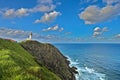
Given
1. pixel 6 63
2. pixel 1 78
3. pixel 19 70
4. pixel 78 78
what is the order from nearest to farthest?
pixel 1 78, pixel 19 70, pixel 6 63, pixel 78 78

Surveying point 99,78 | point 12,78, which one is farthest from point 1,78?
point 99,78

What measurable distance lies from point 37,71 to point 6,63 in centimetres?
250

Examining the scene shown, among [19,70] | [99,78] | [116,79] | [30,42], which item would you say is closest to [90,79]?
[99,78]

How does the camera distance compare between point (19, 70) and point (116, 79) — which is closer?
point (19, 70)

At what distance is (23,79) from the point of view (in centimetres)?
1182

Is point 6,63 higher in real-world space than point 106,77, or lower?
higher

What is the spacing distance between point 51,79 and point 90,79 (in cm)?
6068

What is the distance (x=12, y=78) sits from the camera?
12414 mm

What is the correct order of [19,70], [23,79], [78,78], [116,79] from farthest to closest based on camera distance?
[116,79], [78,78], [19,70], [23,79]

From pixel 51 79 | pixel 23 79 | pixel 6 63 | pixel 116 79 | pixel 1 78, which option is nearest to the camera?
pixel 23 79

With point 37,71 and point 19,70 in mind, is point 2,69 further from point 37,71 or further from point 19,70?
point 37,71

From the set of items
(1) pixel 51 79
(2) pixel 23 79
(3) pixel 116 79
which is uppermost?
(2) pixel 23 79

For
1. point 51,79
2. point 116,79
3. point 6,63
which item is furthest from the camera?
point 116,79

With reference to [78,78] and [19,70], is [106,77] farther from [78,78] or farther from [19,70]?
[19,70]
